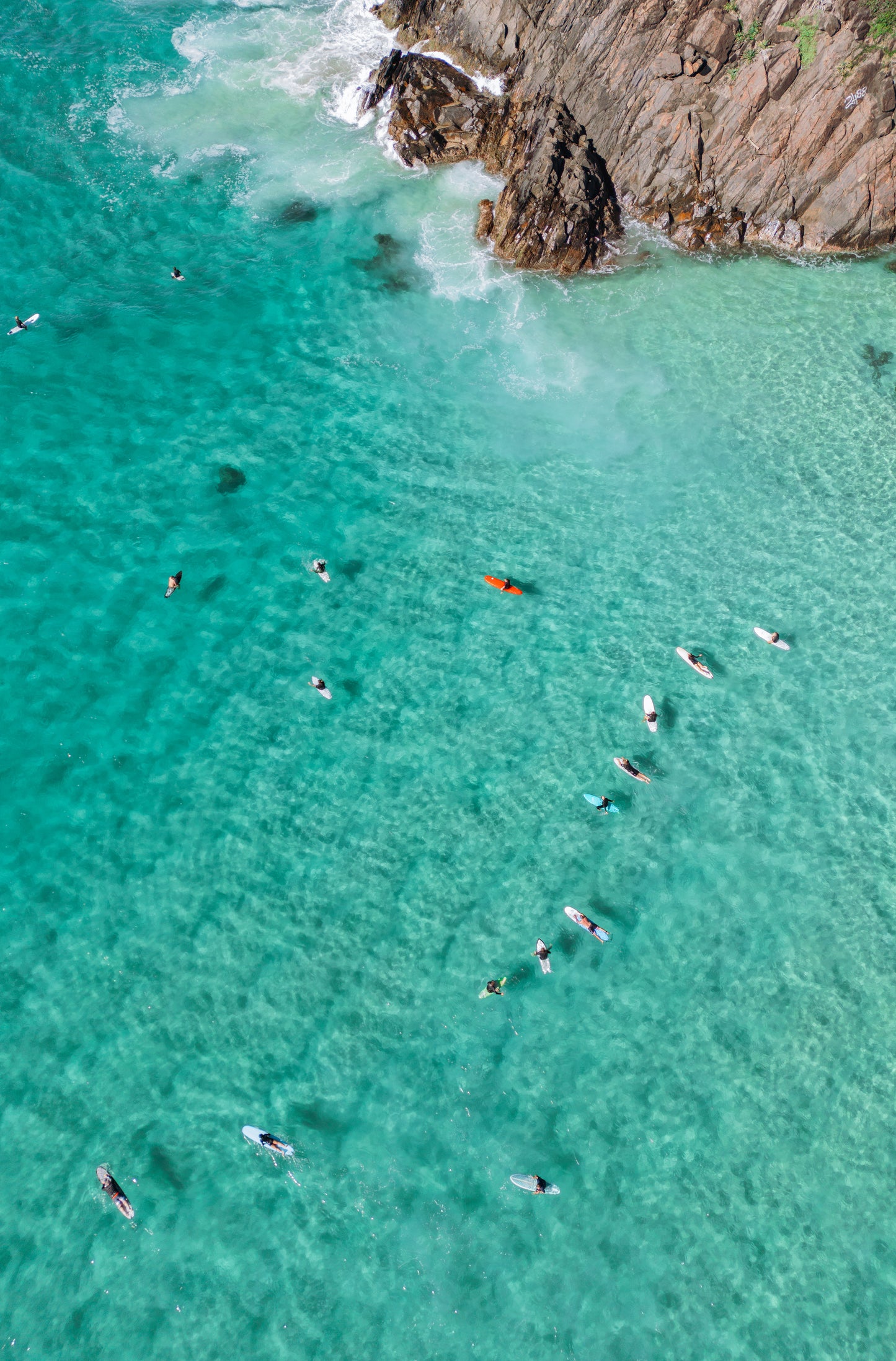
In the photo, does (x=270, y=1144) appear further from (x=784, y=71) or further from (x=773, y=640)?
(x=784, y=71)

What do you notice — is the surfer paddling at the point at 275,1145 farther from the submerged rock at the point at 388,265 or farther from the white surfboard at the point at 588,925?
the submerged rock at the point at 388,265

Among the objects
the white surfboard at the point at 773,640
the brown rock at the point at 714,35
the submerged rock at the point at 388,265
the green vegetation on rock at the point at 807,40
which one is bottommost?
the white surfboard at the point at 773,640

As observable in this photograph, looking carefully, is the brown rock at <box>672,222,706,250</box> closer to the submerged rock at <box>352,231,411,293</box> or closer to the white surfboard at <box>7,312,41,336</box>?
the submerged rock at <box>352,231,411,293</box>

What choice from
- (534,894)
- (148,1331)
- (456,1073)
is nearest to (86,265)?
(534,894)

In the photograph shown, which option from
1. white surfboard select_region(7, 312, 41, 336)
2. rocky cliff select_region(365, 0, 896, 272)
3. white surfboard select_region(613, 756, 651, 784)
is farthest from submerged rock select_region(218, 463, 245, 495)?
white surfboard select_region(613, 756, 651, 784)

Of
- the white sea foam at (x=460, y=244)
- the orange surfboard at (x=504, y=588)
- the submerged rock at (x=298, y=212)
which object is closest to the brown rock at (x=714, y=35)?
the white sea foam at (x=460, y=244)

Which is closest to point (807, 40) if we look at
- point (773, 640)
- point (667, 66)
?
point (667, 66)

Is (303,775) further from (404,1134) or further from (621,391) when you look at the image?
(621,391)
